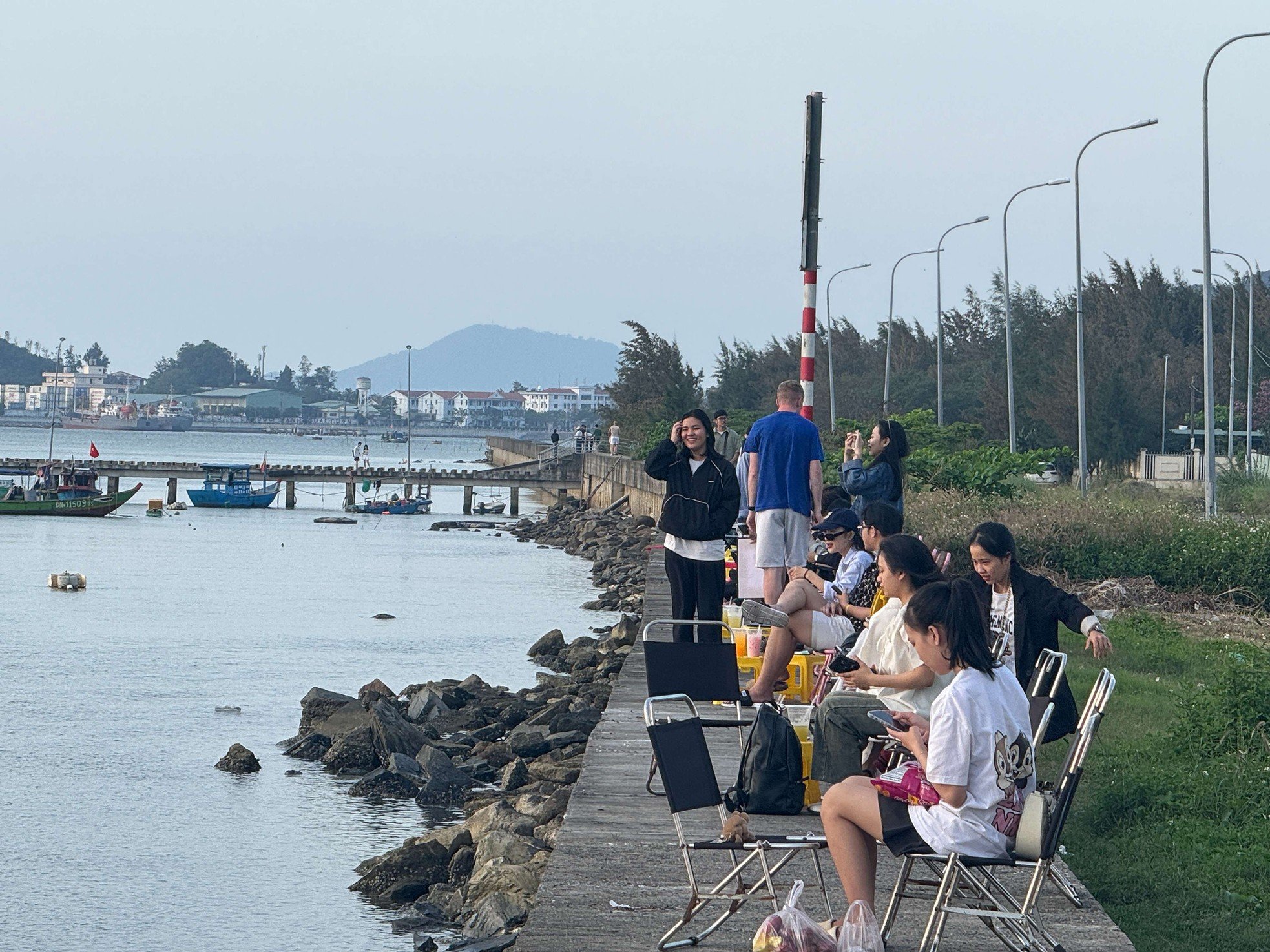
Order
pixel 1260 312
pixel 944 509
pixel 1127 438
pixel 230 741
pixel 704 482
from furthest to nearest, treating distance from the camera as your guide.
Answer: pixel 1260 312, pixel 1127 438, pixel 944 509, pixel 230 741, pixel 704 482

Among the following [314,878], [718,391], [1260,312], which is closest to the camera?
[314,878]

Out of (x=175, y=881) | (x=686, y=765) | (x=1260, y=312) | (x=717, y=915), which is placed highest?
Answer: (x=1260, y=312)

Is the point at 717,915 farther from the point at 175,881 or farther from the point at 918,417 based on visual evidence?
the point at 918,417

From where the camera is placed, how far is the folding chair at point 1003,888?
5.45 meters

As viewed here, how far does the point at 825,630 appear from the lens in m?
9.41

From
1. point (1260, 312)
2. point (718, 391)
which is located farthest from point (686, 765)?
point (718, 391)

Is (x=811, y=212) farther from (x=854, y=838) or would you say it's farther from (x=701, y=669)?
(x=854, y=838)

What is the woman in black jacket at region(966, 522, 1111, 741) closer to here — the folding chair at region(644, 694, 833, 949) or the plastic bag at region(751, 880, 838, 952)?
the folding chair at region(644, 694, 833, 949)

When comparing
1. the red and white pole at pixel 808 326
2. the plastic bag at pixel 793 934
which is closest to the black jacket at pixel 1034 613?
the plastic bag at pixel 793 934

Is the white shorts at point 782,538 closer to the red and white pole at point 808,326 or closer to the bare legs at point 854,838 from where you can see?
the red and white pole at point 808,326

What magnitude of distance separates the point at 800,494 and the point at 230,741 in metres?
10.1

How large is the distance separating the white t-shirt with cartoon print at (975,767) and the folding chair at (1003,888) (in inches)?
2.7

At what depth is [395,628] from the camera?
31.8m

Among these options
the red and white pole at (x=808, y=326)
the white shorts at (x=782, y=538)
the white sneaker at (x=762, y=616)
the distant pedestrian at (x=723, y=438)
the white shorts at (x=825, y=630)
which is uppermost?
the red and white pole at (x=808, y=326)
